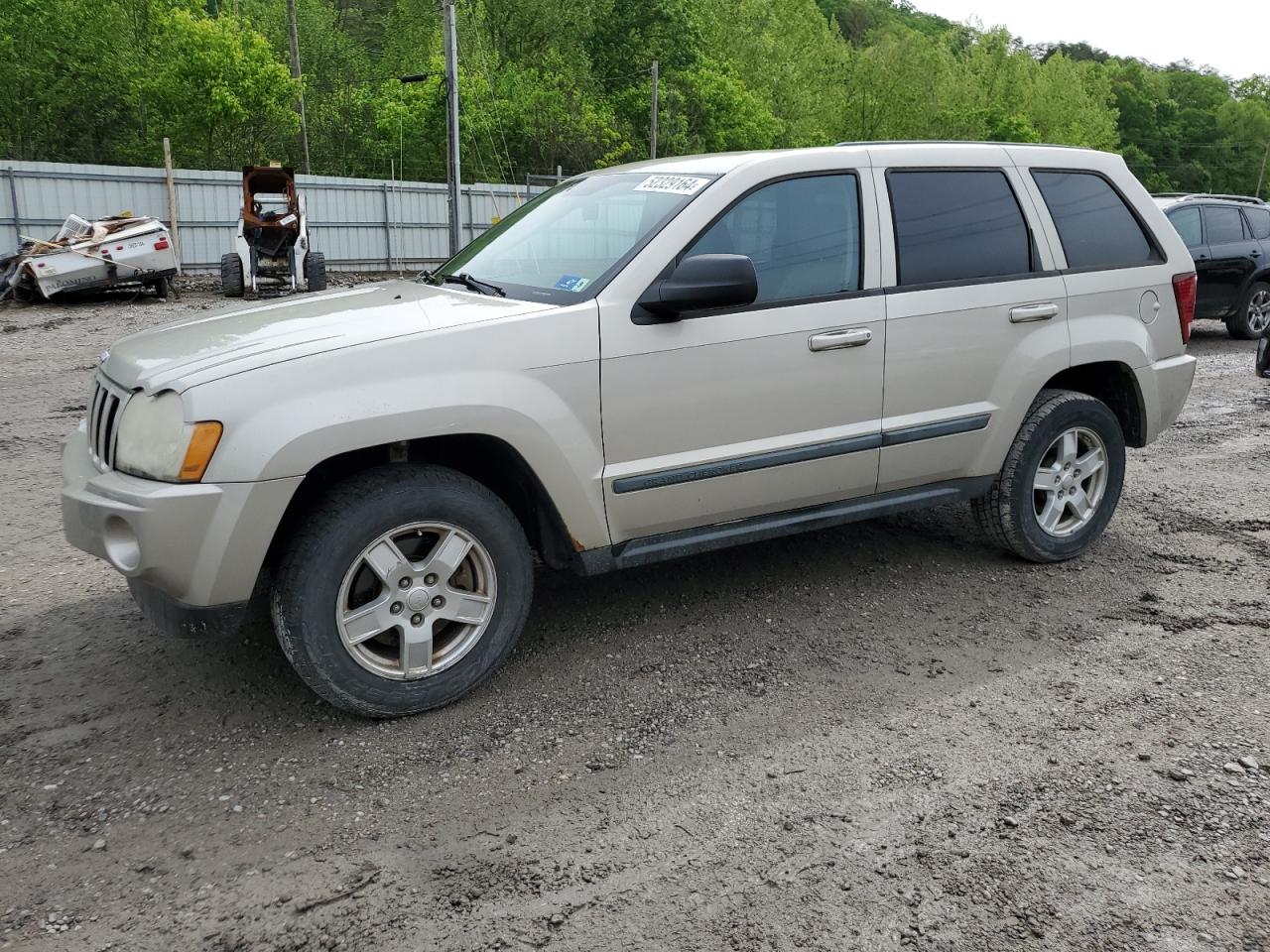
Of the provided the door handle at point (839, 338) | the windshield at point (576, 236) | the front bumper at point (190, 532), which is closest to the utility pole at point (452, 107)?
the windshield at point (576, 236)

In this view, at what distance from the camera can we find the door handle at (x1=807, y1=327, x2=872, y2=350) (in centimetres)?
423

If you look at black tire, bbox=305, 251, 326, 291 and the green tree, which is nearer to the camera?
black tire, bbox=305, 251, 326, 291

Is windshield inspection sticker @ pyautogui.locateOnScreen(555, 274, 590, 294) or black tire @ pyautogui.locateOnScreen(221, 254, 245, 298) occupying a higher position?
windshield inspection sticker @ pyautogui.locateOnScreen(555, 274, 590, 294)

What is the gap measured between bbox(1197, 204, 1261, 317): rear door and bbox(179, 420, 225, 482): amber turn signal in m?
12.9

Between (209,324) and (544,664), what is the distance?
1.78m

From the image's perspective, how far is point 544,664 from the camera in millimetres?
4164

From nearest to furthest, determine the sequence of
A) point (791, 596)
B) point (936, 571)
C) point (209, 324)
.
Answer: point (209, 324) < point (791, 596) < point (936, 571)

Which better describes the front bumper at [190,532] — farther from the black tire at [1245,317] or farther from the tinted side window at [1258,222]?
the tinted side window at [1258,222]

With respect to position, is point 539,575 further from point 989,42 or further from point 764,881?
point 989,42

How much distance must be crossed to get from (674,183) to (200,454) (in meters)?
2.09

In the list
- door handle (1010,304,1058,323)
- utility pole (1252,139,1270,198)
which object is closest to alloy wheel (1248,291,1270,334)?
door handle (1010,304,1058,323)

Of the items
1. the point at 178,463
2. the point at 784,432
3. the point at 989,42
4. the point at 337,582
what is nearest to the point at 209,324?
the point at 178,463

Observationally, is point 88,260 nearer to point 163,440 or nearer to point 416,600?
point 163,440

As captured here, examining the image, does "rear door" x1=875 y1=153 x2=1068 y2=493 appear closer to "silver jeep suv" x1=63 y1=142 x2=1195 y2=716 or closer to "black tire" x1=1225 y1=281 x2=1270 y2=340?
"silver jeep suv" x1=63 y1=142 x2=1195 y2=716
